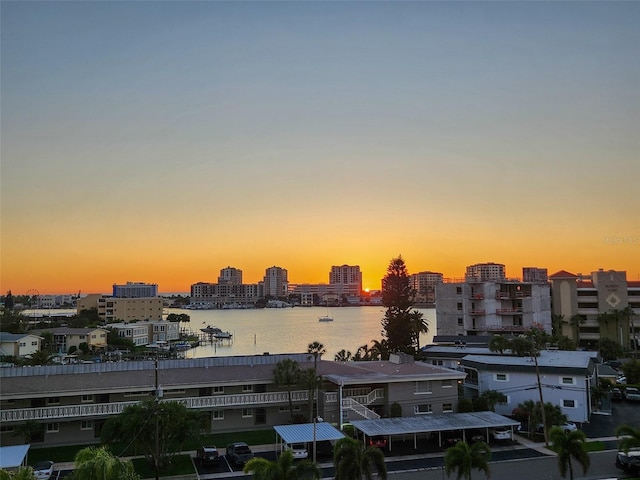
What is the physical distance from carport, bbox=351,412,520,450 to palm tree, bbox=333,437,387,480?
9.10 meters

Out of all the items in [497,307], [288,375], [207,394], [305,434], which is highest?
[497,307]

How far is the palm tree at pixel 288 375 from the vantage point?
39.5 metres

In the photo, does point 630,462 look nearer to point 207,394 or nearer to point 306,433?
point 306,433

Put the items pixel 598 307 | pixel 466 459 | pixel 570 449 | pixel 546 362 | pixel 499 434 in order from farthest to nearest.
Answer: pixel 598 307, pixel 546 362, pixel 499 434, pixel 570 449, pixel 466 459

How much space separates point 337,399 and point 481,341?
37.2m

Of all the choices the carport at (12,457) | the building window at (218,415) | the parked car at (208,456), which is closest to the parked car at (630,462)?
the parked car at (208,456)

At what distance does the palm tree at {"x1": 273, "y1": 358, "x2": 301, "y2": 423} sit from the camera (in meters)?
39.5

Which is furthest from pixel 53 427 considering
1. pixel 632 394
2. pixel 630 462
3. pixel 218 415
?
pixel 632 394

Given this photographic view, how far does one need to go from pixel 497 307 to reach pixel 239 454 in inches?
2387

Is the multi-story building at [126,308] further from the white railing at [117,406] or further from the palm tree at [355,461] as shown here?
the palm tree at [355,461]

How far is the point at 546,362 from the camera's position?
4538cm

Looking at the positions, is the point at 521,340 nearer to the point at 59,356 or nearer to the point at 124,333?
the point at 59,356

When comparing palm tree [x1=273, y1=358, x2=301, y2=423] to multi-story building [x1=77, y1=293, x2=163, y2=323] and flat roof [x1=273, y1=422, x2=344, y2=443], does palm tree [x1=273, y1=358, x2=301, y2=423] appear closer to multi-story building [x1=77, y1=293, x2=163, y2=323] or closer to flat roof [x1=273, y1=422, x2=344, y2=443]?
flat roof [x1=273, y1=422, x2=344, y2=443]

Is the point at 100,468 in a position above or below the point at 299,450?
above
